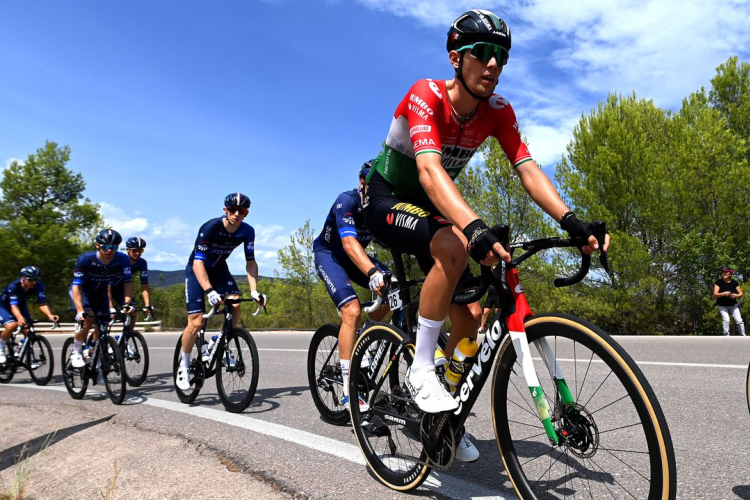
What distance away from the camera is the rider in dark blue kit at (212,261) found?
19.5 ft

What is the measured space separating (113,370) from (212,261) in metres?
1.91

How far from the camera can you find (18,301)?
9406mm

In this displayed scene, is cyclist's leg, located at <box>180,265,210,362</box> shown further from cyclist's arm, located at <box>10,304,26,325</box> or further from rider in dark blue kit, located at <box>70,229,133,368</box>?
cyclist's arm, located at <box>10,304,26,325</box>

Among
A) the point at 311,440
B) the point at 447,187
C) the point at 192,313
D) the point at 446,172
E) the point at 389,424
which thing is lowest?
the point at 311,440

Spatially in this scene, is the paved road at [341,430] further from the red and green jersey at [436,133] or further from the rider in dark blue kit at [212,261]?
the red and green jersey at [436,133]

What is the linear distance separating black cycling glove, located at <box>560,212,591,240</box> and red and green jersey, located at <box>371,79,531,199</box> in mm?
638

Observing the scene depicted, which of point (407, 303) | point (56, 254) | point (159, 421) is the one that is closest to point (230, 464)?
point (407, 303)

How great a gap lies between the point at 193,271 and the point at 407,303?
12.1 feet

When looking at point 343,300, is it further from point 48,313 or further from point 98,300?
point 48,313

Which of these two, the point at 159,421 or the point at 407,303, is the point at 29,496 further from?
the point at 407,303

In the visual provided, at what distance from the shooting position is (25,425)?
191 inches

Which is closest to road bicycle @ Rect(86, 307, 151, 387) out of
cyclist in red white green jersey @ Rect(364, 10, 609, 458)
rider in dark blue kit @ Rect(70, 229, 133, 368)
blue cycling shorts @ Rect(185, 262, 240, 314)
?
rider in dark blue kit @ Rect(70, 229, 133, 368)

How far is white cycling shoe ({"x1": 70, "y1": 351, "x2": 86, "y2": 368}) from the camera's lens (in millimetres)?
7090

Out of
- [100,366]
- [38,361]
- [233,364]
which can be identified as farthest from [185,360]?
[38,361]
